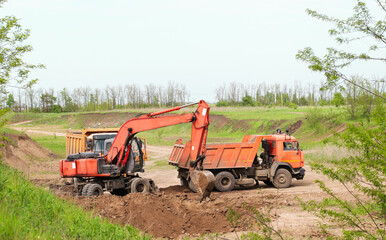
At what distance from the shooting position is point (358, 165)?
629 cm

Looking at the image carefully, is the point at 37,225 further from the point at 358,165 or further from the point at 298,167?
the point at 298,167

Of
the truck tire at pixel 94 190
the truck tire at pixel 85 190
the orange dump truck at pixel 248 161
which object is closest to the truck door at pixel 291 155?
the orange dump truck at pixel 248 161

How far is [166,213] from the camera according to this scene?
1173 centimetres

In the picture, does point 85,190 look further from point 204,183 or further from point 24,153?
point 24,153

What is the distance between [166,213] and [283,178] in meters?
8.27

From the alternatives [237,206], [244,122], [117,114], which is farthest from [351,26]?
[117,114]

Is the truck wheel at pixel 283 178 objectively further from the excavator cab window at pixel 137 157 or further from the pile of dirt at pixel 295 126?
the pile of dirt at pixel 295 126

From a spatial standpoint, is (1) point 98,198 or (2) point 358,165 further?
(1) point 98,198

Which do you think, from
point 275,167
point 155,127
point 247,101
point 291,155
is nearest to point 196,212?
point 155,127

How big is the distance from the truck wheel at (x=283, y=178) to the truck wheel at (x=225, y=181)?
7.04 ft

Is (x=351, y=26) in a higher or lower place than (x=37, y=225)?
higher

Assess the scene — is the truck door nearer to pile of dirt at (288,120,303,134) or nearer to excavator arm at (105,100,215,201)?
excavator arm at (105,100,215,201)

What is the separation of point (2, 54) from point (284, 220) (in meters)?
10.6

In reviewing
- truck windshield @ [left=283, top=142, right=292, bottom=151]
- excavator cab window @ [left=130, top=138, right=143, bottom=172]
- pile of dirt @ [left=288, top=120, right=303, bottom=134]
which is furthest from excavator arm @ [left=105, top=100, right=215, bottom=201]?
pile of dirt @ [left=288, top=120, right=303, bottom=134]
